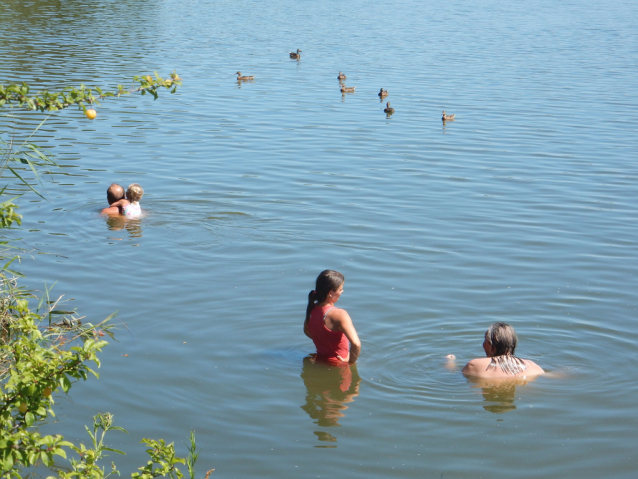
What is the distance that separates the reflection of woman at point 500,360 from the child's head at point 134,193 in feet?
20.9

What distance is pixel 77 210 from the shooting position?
1194 centimetres

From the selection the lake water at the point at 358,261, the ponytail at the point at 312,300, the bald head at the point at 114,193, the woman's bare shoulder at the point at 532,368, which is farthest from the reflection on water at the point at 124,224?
the woman's bare shoulder at the point at 532,368

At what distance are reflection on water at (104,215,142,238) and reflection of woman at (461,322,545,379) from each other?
590cm

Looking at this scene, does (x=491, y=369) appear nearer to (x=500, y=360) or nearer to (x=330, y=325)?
(x=500, y=360)

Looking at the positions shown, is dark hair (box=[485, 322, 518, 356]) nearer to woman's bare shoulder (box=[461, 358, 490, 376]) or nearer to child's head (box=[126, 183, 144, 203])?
woman's bare shoulder (box=[461, 358, 490, 376])

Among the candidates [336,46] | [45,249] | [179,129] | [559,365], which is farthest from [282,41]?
[559,365]

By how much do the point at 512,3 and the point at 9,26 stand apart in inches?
1229

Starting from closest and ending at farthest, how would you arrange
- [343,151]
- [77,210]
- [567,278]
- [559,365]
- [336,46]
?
[559,365] → [567,278] → [77,210] → [343,151] → [336,46]

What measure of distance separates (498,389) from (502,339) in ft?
1.55

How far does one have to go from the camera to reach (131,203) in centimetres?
1147

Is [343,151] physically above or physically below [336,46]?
below

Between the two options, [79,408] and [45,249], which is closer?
[79,408]

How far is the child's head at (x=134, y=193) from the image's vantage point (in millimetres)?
11430

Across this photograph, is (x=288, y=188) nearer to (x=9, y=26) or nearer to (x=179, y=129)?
(x=179, y=129)
